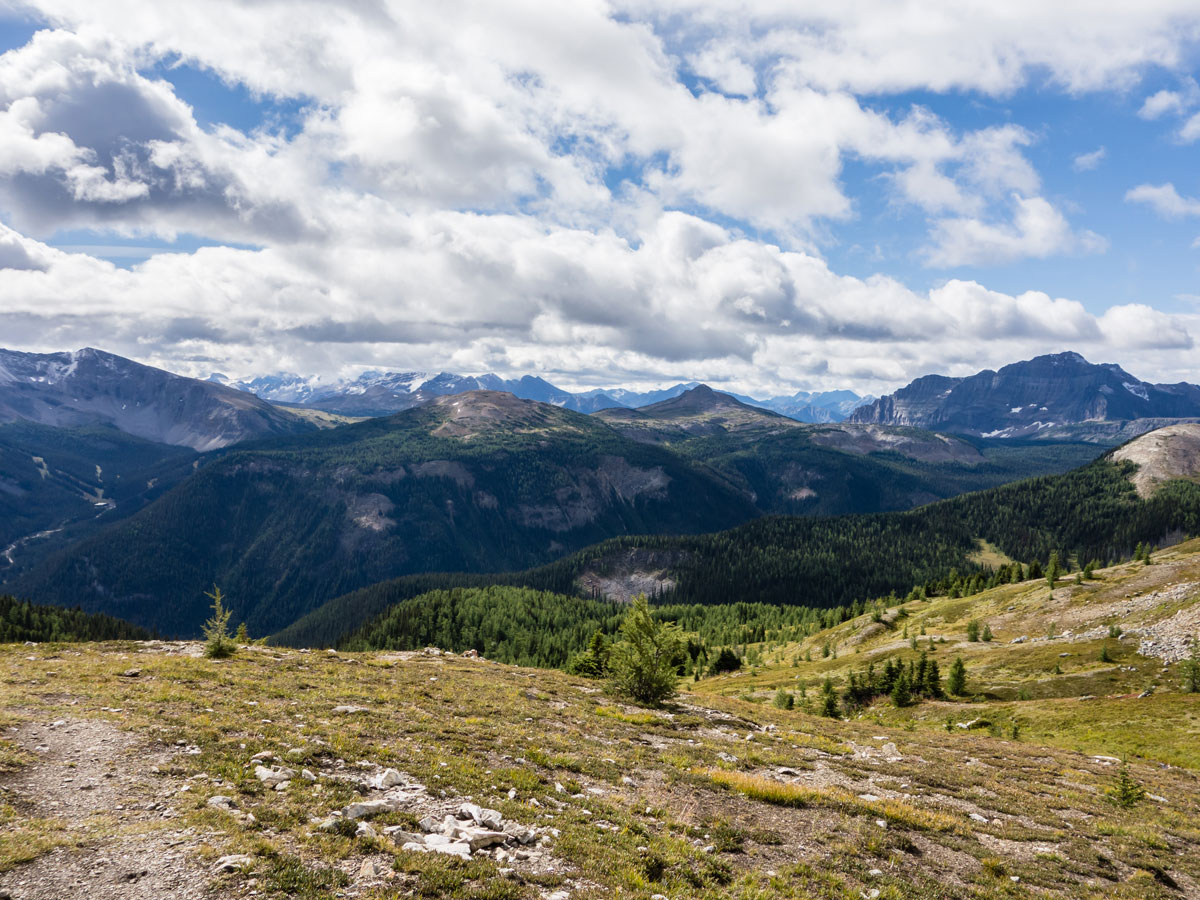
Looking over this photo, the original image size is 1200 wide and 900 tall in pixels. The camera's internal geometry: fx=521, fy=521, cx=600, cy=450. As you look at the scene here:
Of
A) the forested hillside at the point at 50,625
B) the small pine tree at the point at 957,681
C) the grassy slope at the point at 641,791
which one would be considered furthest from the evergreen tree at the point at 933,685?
the forested hillside at the point at 50,625

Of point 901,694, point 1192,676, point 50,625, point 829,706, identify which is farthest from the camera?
point 50,625

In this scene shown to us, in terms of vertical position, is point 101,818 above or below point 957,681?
above

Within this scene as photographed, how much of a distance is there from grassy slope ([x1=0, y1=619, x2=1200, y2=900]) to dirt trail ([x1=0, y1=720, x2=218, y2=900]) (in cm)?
75

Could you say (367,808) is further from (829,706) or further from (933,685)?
(933,685)

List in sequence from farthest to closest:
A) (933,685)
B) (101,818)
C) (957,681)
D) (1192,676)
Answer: (933,685), (957,681), (1192,676), (101,818)

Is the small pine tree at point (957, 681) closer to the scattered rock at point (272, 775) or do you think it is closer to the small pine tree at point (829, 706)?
the small pine tree at point (829, 706)

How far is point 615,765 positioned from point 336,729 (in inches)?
509

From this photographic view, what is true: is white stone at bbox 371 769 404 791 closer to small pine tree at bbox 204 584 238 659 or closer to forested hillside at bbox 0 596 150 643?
small pine tree at bbox 204 584 238 659

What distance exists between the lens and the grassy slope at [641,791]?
1385 cm

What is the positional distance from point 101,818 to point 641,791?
675 inches

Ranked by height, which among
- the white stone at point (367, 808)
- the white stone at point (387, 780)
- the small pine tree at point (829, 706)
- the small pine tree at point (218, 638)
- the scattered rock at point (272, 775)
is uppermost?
the white stone at point (367, 808)

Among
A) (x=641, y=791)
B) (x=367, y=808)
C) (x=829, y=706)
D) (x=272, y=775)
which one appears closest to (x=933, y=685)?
(x=829, y=706)

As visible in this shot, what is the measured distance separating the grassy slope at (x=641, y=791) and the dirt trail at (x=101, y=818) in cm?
75

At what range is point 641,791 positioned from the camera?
840 inches
